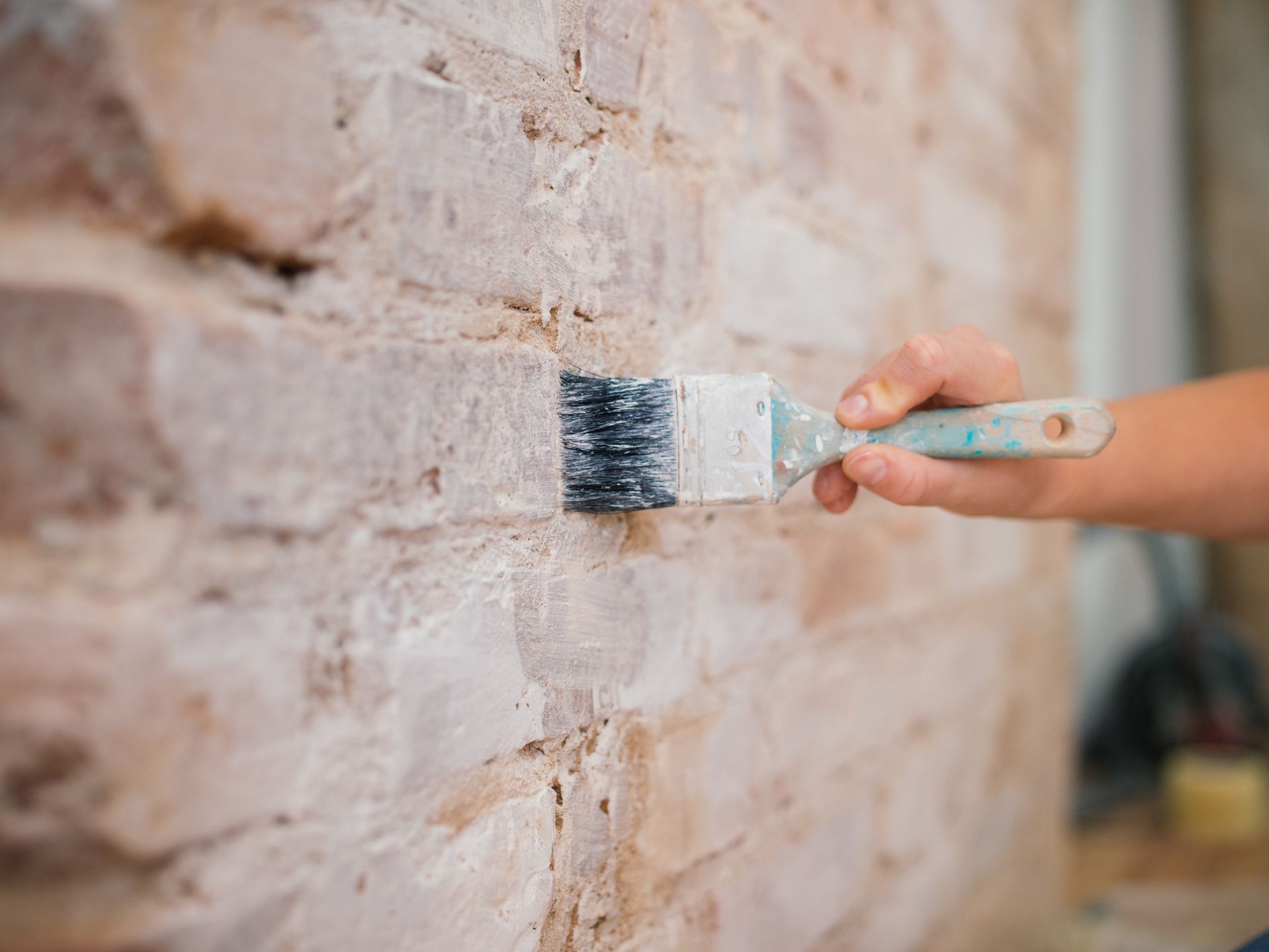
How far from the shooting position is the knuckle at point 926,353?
0.64 m

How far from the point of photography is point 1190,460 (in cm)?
86

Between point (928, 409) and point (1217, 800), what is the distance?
2.04 meters

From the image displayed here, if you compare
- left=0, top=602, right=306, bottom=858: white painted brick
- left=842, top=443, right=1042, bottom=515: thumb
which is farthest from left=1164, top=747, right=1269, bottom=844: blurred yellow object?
left=0, top=602, right=306, bottom=858: white painted brick

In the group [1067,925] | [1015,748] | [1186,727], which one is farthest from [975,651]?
[1186,727]

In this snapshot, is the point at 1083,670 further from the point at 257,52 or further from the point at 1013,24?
the point at 257,52

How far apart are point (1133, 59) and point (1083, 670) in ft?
6.46

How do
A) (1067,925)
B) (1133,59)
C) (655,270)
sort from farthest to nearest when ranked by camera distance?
(1133,59) → (1067,925) → (655,270)

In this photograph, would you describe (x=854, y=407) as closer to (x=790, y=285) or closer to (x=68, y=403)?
(x=790, y=285)

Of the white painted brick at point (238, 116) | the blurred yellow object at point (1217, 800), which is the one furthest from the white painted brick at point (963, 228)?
the blurred yellow object at point (1217, 800)

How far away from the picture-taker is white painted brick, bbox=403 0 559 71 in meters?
0.56

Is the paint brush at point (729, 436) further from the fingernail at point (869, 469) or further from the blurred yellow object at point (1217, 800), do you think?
the blurred yellow object at point (1217, 800)

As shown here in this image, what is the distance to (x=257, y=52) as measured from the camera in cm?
46

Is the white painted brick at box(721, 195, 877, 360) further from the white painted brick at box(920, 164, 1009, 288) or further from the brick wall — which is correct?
the white painted brick at box(920, 164, 1009, 288)

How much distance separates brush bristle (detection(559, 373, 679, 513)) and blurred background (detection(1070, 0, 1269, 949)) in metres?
1.68
